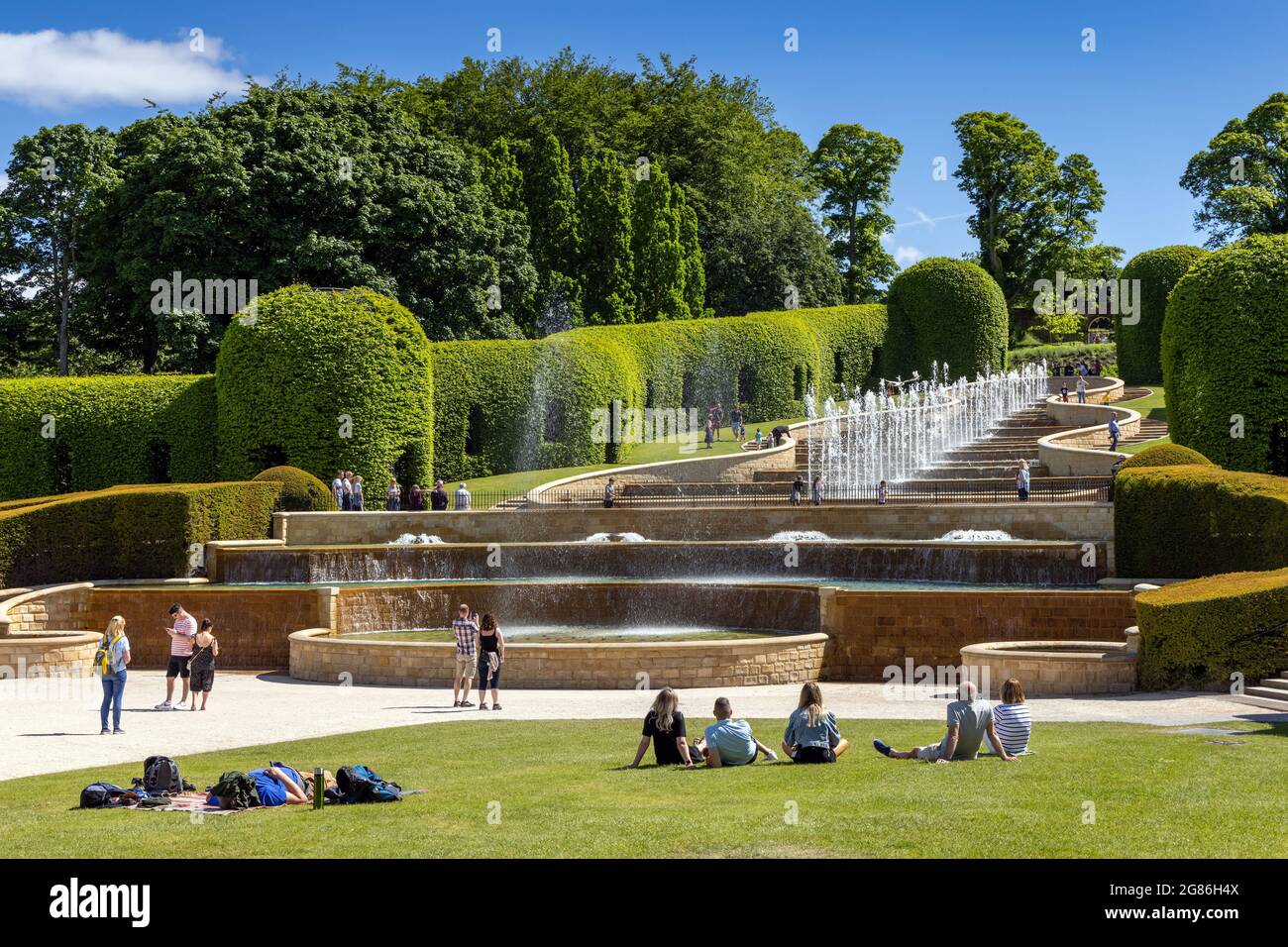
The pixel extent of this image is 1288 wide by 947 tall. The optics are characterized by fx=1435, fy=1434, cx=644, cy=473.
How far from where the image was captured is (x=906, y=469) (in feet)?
154

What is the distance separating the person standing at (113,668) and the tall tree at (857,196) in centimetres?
7553

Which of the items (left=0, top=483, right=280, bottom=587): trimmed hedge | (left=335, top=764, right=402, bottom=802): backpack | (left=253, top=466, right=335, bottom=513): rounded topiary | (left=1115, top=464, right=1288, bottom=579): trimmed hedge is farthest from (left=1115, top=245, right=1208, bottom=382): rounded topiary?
(left=335, top=764, right=402, bottom=802): backpack

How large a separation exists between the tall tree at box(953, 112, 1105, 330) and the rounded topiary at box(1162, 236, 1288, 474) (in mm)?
52922

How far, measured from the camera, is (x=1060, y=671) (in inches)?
781

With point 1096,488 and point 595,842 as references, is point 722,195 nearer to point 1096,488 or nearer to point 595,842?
point 1096,488

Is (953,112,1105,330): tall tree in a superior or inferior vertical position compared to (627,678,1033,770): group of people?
superior

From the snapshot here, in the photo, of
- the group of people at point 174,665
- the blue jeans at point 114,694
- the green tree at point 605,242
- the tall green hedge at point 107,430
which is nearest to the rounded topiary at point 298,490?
the tall green hedge at point 107,430

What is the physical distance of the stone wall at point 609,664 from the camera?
21.6 meters

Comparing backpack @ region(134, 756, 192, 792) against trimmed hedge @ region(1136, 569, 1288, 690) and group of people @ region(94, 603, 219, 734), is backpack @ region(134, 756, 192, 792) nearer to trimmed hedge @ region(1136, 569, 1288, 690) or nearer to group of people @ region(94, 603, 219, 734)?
group of people @ region(94, 603, 219, 734)

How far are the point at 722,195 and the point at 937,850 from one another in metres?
73.0

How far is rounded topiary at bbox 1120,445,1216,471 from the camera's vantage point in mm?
29906

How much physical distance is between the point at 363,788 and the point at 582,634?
46.5 ft

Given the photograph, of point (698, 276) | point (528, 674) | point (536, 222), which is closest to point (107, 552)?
point (528, 674)

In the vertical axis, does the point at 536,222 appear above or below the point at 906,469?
above
